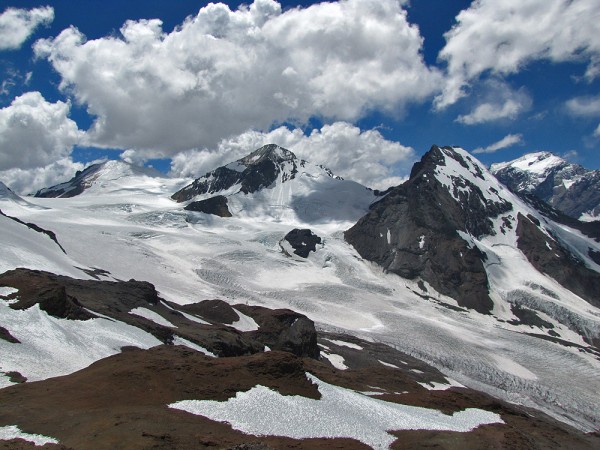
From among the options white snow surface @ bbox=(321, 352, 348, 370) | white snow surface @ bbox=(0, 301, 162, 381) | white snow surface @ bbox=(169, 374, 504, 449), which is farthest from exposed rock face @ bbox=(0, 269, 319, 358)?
white snow surface @ bbox=(169, 374, 504, 449)

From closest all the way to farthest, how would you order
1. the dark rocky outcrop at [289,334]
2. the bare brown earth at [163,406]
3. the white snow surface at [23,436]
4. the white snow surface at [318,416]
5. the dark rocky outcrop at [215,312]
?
the white snow surface at [23,436], the bare brown earth at [163,406], the white snow surface at [318,416], the dark rocky outcrop at [289,334], the dark rocky outcrop at [215,312]

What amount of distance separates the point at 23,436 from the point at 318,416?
1426cm

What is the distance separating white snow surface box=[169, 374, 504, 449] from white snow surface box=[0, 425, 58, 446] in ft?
21.5

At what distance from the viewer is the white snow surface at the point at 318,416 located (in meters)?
24.8

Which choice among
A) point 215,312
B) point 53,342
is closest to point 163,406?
point 53,342

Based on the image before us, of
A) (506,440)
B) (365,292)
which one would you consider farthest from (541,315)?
(506,440)

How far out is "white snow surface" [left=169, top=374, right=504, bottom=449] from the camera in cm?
2477

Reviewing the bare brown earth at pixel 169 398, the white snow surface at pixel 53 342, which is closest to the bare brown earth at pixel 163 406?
the bare brown earth at pixel 169 398

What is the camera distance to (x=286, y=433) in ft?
79.7

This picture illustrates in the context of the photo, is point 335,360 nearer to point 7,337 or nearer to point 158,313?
point 158,313

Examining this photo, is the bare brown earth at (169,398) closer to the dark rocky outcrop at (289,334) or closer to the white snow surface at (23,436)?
the white snow surface at (23,436)

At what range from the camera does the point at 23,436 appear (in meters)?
19.4

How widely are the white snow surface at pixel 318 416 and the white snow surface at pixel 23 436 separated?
6.55 metres

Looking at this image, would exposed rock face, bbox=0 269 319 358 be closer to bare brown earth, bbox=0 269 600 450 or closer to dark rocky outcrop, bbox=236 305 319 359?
dark rocky outcrop, bbox=236 305 319 359
